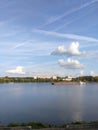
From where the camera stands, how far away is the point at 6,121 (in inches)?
1211

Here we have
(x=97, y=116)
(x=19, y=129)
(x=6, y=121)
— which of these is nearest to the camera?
(x=19, y=129)

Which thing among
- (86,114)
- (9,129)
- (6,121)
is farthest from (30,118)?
(9,129)

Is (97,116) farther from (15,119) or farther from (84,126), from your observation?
(84,126)

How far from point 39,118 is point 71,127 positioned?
17559 mm

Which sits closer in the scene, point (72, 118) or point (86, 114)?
point (72, 118)

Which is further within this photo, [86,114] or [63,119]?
[86,114]

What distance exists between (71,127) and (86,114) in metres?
20.8

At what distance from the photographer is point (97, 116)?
34156mm

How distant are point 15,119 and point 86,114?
9628 millimetres

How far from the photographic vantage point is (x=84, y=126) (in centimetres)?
1518

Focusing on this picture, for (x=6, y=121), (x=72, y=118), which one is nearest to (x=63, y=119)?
(x=72, y=118)

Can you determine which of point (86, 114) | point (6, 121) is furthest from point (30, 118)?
point (86, 114)

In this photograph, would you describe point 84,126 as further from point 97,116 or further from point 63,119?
point 97,116

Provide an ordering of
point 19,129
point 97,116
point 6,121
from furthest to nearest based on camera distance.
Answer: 1. point 97,116
2. point 6,121
3. point 19,129
